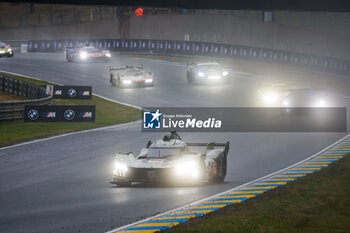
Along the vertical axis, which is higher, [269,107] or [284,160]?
[269,107]

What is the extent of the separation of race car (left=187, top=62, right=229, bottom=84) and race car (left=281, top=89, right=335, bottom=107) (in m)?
12.3

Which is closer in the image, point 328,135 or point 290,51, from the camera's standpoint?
point 328,135

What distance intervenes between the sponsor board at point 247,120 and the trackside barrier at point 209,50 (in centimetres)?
1570

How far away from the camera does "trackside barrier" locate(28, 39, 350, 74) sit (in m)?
48.6

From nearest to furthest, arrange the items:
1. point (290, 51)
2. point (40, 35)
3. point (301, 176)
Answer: point (301, 176), point (290, 51), point (40, 35)

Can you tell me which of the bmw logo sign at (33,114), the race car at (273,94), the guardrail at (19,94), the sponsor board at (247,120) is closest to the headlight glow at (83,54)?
the guardrail at (19,94)

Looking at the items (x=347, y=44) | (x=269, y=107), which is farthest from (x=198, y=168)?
(x=347, y=44)

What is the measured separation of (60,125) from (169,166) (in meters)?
13.8

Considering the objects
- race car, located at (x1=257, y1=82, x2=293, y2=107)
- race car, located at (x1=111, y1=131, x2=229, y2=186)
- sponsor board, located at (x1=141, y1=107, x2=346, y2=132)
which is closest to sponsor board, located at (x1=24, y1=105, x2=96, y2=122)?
sponsor board, located at (x1=141, y1=107, x2=346, y2=132)

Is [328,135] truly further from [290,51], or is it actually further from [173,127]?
[290,51]

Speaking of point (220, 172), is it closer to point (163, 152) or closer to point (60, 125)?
point (163, 152)

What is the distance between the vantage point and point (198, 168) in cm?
1655

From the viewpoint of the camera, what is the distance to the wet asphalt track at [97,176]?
13766mm

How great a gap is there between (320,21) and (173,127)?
85.5 feet
